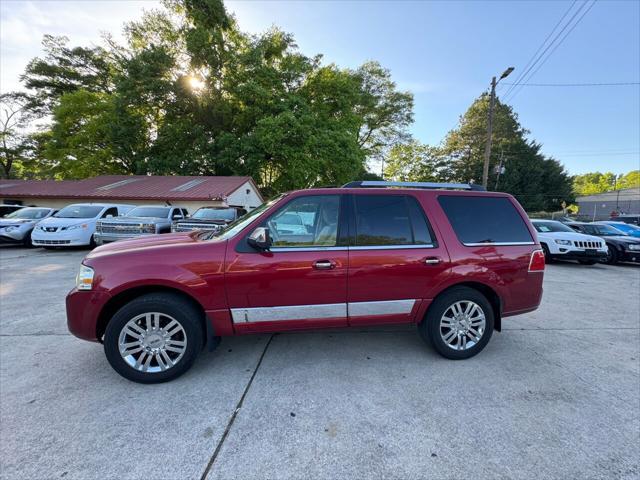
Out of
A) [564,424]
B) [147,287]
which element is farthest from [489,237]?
[147,287]

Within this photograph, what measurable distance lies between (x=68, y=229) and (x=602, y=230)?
Result: 64.9 feet

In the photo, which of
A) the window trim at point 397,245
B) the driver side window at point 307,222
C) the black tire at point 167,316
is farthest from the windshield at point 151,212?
the window trim at point 397,245

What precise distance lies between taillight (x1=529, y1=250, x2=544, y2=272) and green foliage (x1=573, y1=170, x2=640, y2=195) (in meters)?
103

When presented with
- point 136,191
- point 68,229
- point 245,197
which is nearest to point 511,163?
point 245,197

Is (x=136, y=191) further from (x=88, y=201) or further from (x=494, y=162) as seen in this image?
(x=494, y=162)

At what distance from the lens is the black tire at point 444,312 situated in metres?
3.03

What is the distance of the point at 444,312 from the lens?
9.95ft

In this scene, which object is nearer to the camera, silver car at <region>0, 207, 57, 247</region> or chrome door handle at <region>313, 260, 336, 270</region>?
chrome door handle at <region>313, 260, 336, 270</region>

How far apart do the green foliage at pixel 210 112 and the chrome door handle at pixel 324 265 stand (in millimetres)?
20293

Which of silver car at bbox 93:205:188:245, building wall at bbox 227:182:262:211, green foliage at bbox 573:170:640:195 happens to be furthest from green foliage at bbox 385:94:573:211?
green foliage at bbox 573:170:640:195

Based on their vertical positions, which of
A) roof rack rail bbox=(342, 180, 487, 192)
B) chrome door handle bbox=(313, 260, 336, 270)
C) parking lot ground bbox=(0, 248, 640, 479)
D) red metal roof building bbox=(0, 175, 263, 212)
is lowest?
parking lot ground bbox=(0, 248, 640, 479)

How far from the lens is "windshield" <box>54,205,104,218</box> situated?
399 inches

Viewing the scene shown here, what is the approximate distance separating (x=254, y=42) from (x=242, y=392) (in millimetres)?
30805

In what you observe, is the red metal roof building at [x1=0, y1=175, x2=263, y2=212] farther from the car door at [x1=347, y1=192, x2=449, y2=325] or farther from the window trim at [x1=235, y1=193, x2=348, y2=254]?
the car door at [x1=347, y1=192, x2=449, y2=325]
